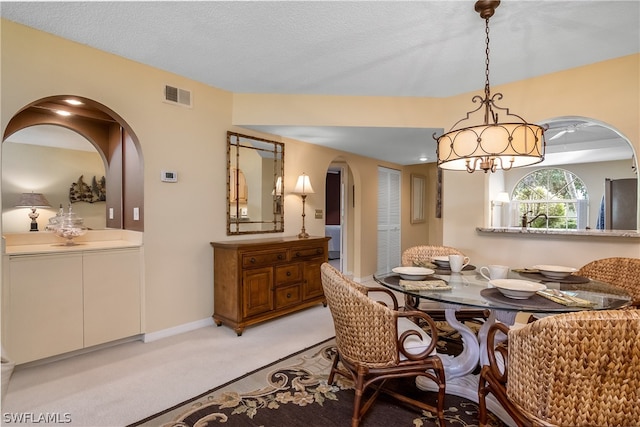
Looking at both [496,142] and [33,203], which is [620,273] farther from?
[33,203]

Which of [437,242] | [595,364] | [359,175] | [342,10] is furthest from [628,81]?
[437,242]

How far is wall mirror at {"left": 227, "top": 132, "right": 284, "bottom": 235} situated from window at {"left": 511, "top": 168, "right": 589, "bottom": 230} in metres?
5.98

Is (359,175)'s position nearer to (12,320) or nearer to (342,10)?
(342,10)

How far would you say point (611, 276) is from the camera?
2283 millimetres

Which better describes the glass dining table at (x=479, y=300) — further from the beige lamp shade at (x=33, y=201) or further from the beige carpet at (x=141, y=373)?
the beige lamp shade at (x=33, y=201)

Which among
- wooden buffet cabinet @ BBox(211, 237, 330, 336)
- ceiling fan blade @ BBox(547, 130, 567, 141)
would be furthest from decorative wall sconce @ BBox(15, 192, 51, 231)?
ceiling fan blade @ BBox(547, 130, 567, 141)

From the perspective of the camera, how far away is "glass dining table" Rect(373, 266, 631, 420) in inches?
60.1

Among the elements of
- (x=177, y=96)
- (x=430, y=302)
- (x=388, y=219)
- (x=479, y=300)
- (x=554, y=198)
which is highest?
(x=177, y=96)

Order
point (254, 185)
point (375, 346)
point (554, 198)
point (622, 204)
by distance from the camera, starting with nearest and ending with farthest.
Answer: point (375, 346) < point (254, 185) < point (622, 204) < point (554, 198)

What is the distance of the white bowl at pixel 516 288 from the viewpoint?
160cm

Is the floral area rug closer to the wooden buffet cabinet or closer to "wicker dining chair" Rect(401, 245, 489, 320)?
"wicker dining chair" Rect(401, 245, 489, 320)

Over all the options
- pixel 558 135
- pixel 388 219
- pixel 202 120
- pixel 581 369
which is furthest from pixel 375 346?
pixel 558 135

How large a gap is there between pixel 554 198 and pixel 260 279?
290 inches

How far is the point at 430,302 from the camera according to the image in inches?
112
